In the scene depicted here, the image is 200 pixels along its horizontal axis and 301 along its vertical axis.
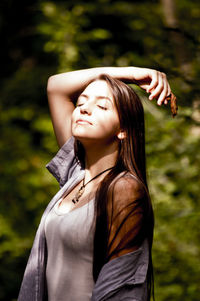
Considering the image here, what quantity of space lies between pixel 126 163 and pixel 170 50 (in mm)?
1492

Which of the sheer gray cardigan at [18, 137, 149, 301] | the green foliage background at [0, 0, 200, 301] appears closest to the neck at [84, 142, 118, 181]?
the sheer gray cardigan at [18, 137, 149, 301]

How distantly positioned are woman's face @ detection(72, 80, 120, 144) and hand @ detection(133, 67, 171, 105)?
0.15 m

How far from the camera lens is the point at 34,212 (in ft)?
17.1

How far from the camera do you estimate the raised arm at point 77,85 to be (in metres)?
1.66

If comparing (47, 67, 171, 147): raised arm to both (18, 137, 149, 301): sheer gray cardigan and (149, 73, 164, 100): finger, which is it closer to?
(149, 73, 164, 100): finger

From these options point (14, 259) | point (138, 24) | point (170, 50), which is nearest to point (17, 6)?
point (138, 24)

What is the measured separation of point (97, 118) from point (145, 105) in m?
1.90

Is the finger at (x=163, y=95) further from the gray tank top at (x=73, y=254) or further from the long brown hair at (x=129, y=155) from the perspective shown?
the gray tank top at (x=73, y=254)

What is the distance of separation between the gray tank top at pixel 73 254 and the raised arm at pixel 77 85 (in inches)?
18.1

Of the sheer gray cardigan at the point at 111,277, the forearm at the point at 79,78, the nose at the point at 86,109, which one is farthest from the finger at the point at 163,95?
the sheer gray cardigan at the point at 111,277

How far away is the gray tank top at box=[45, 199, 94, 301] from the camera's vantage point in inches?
58.5

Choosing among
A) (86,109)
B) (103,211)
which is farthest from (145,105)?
(103,211)

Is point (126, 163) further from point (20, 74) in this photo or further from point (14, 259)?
point (20, 74)

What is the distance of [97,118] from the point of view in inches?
61.7
